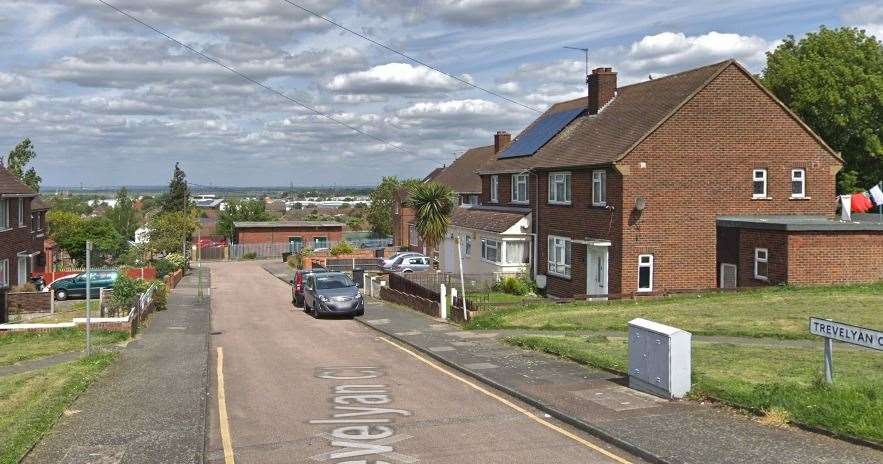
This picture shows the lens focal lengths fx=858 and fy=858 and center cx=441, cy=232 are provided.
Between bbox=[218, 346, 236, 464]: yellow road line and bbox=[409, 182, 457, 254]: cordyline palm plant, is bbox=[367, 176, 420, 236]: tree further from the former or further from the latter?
bbox=[218, 346, 236, 464]: yellow road line

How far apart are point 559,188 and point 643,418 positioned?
78.6 ft

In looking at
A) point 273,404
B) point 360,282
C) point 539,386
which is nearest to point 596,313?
point 539,386

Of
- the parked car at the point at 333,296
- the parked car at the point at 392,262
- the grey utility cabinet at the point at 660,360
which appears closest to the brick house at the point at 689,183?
the parked car at the point at 333,296

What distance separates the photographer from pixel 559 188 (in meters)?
35.5

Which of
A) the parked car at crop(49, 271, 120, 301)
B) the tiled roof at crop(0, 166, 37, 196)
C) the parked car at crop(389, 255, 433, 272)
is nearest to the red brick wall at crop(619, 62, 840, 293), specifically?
the parked car at crop(389, 255, 433, 272)

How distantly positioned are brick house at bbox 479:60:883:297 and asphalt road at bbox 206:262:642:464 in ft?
40.4

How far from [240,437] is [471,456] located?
3.38 m

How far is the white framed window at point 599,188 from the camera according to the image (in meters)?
31.7

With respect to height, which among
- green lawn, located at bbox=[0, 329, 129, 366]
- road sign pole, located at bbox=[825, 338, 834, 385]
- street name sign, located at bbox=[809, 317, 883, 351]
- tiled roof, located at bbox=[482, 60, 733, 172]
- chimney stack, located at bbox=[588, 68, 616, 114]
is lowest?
green lawn, located at bbox=[0, 329, 129, 366]

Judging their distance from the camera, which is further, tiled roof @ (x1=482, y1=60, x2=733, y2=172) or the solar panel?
the solar panel

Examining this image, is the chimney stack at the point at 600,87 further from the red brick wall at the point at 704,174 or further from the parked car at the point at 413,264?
the parked car at the point at 413,264

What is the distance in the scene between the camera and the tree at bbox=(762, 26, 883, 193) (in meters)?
44.0

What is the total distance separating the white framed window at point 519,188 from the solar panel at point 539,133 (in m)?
1.16

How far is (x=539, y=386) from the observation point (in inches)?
580
